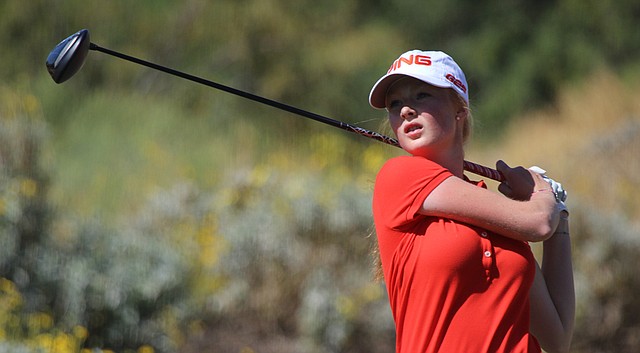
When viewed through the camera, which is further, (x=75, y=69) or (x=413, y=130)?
(x=75, y=69)

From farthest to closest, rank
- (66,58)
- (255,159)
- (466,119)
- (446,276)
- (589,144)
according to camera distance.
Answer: (589,144), (255,159), (66,58), (466,119), (446,276)

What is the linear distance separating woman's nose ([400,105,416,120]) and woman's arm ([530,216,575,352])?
17.1 inches

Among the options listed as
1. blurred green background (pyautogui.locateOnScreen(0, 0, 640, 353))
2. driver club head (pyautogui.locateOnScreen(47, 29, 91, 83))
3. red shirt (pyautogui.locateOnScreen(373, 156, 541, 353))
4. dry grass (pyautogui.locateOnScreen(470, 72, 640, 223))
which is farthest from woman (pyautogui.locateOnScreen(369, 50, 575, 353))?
dry grass (pyautogui.locateOnScreen(470, 72, 640, 223))

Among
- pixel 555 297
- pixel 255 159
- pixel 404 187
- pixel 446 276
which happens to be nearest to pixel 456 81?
pixel 404 187

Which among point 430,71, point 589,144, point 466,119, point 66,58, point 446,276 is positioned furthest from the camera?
point 589,144

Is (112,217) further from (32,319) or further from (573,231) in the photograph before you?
(573,231)

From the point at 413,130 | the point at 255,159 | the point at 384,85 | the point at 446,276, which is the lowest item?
the point at 446,276

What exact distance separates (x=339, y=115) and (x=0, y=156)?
421 centimetres

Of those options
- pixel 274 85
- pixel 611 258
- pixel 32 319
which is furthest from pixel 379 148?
pixel 32 319

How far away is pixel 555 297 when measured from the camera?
225 cm

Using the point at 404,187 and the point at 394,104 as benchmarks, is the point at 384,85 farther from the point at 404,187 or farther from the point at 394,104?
the point at 404,187

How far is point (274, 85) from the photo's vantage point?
8641 millimetres

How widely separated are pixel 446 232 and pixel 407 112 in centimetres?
28

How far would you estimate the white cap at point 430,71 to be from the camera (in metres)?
2.09
